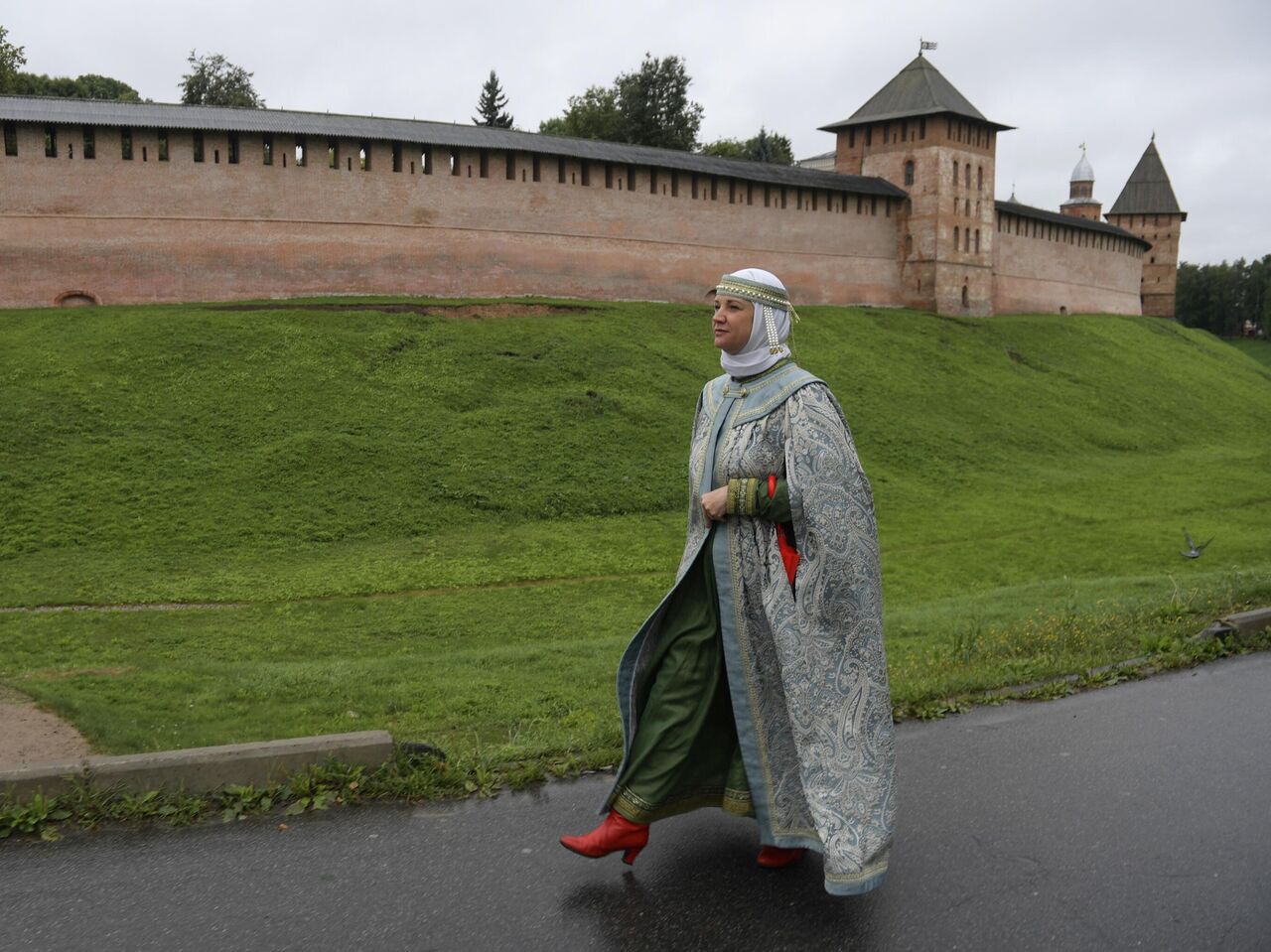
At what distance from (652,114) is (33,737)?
4644cm

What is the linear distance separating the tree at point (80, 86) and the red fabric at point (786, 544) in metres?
46.1

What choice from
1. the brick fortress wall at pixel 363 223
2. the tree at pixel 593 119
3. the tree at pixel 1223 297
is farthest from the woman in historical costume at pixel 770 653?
the tree at pixel 1223 297

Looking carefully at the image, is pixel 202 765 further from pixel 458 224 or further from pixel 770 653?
pixel 458 224

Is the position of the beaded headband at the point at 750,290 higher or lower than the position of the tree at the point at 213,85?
lower

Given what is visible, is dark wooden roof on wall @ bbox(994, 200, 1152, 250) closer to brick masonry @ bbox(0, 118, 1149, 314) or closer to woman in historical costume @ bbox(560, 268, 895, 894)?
brick masonry @ bbox(0, 118, 1149, 314)

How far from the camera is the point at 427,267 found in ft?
84.6

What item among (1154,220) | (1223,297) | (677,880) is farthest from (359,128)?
(1223,297)

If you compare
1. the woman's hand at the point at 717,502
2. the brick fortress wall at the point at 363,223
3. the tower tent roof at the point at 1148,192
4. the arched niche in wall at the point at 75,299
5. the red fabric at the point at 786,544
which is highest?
the tower tent roof at the point at 1148,192

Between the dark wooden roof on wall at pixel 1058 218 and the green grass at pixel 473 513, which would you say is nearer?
the green grass at pixel 473 513

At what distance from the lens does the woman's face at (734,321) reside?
3703mm

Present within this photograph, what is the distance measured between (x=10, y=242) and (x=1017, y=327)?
2555 centimetres

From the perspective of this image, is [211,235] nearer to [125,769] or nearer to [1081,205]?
[125,769]

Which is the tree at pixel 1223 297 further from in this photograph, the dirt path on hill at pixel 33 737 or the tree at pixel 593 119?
the dirt path on hill at pixel 33 737

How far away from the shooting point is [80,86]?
46781 millimetres
